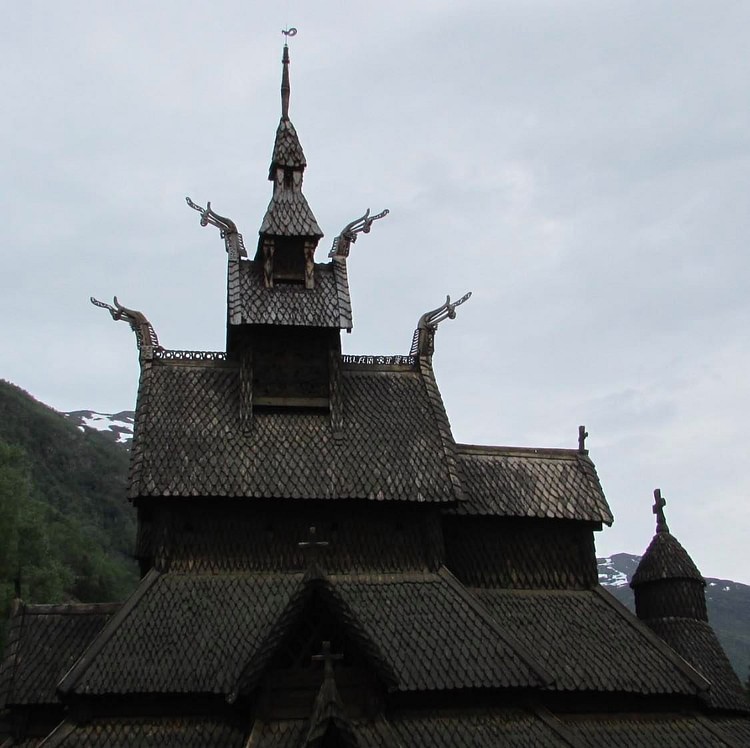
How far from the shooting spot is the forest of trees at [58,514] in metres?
37.8

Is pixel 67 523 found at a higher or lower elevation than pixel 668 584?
higher

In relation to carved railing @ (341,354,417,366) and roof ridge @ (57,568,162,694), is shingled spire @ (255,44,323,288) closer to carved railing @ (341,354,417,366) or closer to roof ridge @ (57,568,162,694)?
carved railing @ (341,354,417,366)

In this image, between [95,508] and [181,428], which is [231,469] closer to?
[181,428]

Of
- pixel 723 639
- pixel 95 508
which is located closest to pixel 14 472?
pixel 95 508

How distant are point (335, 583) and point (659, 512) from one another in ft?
27.0

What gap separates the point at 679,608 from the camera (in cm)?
2098

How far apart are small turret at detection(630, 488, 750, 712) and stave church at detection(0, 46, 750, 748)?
0.06 meters

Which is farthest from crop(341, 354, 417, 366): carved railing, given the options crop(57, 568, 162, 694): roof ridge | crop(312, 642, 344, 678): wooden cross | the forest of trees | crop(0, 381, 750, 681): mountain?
the forest of trees

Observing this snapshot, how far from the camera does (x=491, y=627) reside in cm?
1748

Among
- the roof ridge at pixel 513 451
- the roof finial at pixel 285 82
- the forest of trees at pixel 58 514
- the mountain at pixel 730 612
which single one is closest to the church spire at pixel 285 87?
the roof finial at pixel 285 82

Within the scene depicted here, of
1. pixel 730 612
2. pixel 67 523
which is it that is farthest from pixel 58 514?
pixel 730 612

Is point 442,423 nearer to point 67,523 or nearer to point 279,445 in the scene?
point 279,445

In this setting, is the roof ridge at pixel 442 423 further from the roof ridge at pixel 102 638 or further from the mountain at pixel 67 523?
the mountain at pixel 67 523

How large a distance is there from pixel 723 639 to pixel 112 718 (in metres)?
119
